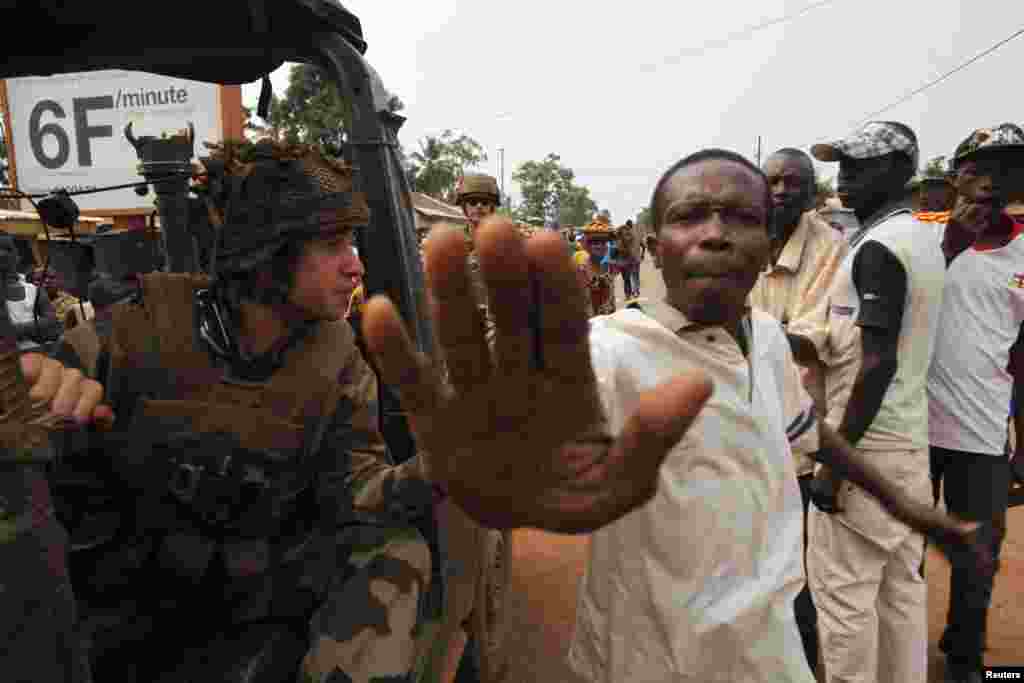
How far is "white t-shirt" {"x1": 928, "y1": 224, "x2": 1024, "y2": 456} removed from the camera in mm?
2951

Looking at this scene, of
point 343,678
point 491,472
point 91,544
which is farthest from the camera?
point 91,544

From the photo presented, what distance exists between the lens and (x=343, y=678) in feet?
5.20

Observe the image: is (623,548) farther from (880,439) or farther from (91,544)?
(880,439)

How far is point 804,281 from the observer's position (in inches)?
117

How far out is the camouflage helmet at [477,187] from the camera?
5688 millimetres

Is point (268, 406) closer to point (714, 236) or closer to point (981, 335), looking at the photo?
point (714, 236)

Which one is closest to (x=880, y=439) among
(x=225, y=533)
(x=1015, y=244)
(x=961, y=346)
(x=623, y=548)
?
(x=961, y=346)

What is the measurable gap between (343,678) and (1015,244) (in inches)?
131

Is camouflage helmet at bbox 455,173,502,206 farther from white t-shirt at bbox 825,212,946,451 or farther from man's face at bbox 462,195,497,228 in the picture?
white t-shirt at bbox 825,212,946,451

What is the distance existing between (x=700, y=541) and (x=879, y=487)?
50 cm

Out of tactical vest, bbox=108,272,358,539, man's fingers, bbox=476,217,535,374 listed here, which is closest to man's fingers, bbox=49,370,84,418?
tactical vest, bbox=108,272,358,539

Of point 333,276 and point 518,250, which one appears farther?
point 333,276

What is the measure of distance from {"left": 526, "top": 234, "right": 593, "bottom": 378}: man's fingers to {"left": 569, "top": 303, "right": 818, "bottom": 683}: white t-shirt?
406 mm

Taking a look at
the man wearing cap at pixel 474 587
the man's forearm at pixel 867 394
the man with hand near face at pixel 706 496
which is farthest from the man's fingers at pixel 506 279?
the man's forearm at pixel 867 394
